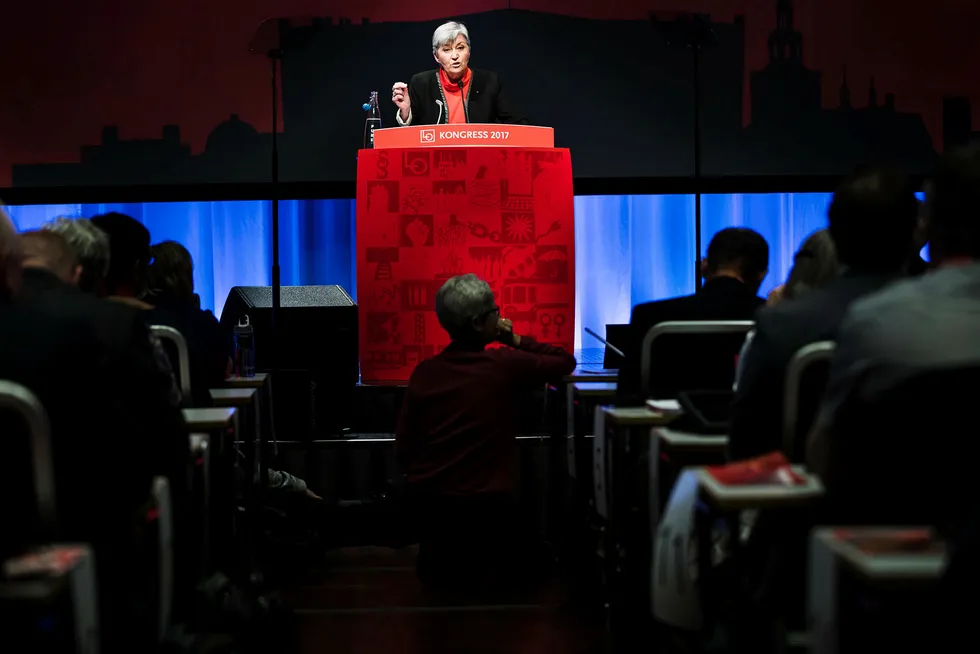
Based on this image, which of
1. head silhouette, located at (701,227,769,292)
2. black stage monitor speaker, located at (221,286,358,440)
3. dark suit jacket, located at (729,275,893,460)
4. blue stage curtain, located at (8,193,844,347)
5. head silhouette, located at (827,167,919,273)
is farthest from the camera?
blue stage curtain, located at (8,193,844,347)

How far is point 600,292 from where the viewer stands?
7.15 metres

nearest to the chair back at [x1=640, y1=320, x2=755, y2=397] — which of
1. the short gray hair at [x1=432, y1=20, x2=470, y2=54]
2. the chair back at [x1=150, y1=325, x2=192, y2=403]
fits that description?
the chair back at [x1=150, y1=325, x2=192, y2=403]

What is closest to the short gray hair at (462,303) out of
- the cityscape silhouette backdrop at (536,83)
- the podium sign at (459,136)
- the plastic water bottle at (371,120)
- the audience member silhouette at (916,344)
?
the podium sign at (459,136)

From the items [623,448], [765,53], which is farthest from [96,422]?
[765,53]

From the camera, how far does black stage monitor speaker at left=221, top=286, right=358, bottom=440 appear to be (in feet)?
14.5

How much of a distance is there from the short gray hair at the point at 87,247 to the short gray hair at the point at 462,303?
4.28 ft

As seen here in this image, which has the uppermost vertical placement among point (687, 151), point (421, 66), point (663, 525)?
point (421, 66)

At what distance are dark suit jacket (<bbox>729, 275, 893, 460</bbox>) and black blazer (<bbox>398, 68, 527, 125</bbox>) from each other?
3744mm

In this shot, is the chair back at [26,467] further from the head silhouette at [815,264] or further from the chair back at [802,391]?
the head silhouette at [815,264]

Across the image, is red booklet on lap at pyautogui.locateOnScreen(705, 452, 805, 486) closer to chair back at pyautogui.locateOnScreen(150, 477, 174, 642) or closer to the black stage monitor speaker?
chair back at pyautogui.locateOnScreen(150, 477, 174, 642)

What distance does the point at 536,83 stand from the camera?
22.5 ft

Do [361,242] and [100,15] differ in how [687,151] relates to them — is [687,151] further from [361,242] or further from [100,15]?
[100,15]

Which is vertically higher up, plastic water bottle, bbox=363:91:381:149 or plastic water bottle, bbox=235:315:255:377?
plastic water bottle, bbox=363:91:381:149

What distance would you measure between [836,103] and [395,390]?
3.77 m
